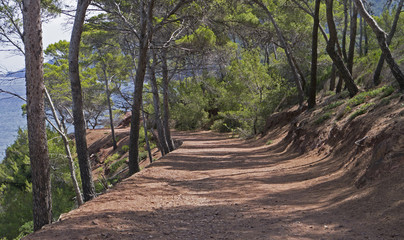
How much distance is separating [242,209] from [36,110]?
12.3ft

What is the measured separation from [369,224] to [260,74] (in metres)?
16.6

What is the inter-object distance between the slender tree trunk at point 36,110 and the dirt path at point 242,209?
2.46 ft

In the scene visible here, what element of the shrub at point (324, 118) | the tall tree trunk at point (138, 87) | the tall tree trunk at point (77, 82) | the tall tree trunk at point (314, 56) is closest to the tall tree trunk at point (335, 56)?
the shrub at point (324, 118)

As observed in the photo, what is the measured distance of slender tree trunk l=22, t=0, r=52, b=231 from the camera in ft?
18.8

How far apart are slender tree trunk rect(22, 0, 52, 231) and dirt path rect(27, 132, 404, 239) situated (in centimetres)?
75

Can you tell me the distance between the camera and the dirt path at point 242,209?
4.21 m

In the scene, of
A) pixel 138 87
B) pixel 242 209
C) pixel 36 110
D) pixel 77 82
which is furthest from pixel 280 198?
pixel 138 87

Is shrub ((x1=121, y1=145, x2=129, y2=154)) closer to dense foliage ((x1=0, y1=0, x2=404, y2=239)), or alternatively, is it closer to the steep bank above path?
dense foliage ((x1=0, y1=0, x2=404, y2=239))

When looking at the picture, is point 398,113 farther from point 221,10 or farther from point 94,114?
point 94,114

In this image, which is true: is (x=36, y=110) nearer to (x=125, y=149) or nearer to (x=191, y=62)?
(x=191, y=62)

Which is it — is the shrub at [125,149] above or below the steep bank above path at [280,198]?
below

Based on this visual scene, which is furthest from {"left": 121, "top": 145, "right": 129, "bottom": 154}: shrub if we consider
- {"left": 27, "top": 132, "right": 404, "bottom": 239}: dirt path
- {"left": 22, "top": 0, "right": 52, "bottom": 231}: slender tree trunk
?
{"left": 22, "top": 0, "right": 52, "bottom": 231}: slender tree trunk

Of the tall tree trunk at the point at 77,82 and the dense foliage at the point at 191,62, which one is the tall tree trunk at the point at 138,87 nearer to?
the dense foliage at the point at 191,62

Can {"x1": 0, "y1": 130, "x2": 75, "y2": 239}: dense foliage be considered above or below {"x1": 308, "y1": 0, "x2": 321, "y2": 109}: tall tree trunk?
below
